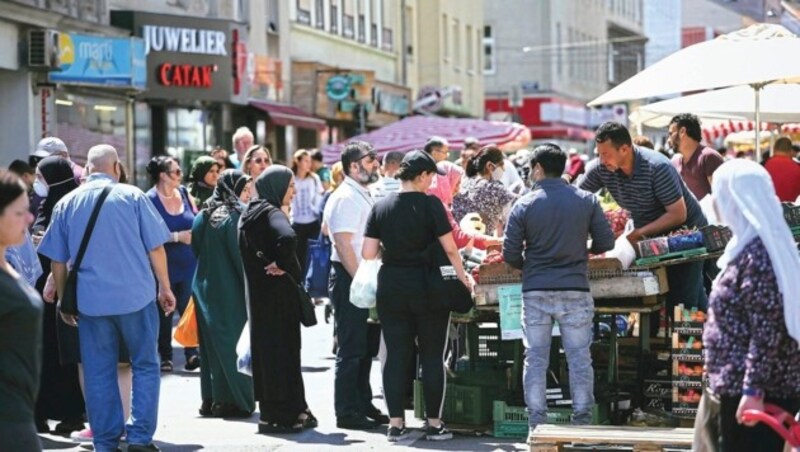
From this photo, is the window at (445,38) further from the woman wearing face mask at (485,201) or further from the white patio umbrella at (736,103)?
the woman wearing face mask at (485,201)

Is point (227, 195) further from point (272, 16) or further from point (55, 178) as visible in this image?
point (272, 16)

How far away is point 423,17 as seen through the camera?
53.6 meters

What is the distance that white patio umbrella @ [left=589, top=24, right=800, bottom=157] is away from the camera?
11.9 meters

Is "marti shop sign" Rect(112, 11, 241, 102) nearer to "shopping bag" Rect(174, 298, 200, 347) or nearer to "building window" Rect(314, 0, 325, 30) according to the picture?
"building window" Rect(314, 0, 325, 30)

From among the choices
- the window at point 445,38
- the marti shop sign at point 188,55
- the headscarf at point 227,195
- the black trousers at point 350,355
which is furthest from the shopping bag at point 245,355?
the window at point 445,38

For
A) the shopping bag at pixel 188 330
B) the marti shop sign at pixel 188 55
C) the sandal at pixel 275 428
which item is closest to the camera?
the sandal at pixel 275 428

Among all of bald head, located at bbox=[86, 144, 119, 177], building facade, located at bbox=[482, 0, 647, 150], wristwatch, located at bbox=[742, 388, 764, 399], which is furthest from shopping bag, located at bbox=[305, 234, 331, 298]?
building facade, located at bbox=[482, 0, 647, 150]

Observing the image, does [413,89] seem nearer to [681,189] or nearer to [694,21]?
[681,189]

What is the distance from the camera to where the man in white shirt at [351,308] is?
12.5 m

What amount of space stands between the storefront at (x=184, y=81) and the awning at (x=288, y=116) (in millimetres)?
1849

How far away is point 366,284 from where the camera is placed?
1195 centimetres

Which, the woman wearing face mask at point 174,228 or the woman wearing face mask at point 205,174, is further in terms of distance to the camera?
the woman wearing face mask at point 205,174

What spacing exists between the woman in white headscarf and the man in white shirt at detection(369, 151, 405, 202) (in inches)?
237

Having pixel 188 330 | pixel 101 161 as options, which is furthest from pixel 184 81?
pixel 101 161
